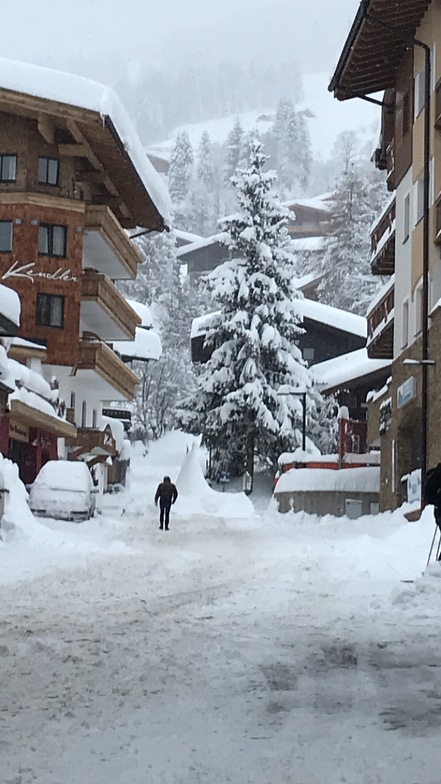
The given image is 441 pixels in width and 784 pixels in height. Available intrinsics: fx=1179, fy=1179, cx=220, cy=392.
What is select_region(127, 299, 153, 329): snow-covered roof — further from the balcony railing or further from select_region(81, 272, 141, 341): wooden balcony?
the balcony railing

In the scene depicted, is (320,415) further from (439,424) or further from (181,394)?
(181,394)

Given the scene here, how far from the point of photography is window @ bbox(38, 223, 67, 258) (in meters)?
42.1

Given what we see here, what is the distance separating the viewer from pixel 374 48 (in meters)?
31.2

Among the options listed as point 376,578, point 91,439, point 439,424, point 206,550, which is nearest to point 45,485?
point 206,550

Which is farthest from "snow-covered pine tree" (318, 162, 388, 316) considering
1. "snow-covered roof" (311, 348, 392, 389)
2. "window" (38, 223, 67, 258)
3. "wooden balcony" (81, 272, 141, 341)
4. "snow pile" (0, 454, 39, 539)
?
"snow pile" (0, 454, 39, 539)

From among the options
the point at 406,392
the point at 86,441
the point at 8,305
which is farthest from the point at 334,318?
the point at 8,305

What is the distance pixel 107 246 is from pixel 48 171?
4368 millimetres

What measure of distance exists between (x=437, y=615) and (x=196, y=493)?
134 feet

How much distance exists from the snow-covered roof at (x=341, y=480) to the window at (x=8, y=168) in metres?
14.8

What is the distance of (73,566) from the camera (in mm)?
17078

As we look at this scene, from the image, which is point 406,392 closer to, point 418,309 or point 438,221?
point 418,309

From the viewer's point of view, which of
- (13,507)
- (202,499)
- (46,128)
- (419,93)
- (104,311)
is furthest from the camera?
(202,499)

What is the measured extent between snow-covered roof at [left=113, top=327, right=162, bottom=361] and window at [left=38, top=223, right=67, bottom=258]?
73.2 ft

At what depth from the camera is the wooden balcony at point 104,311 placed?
43.4 meters
